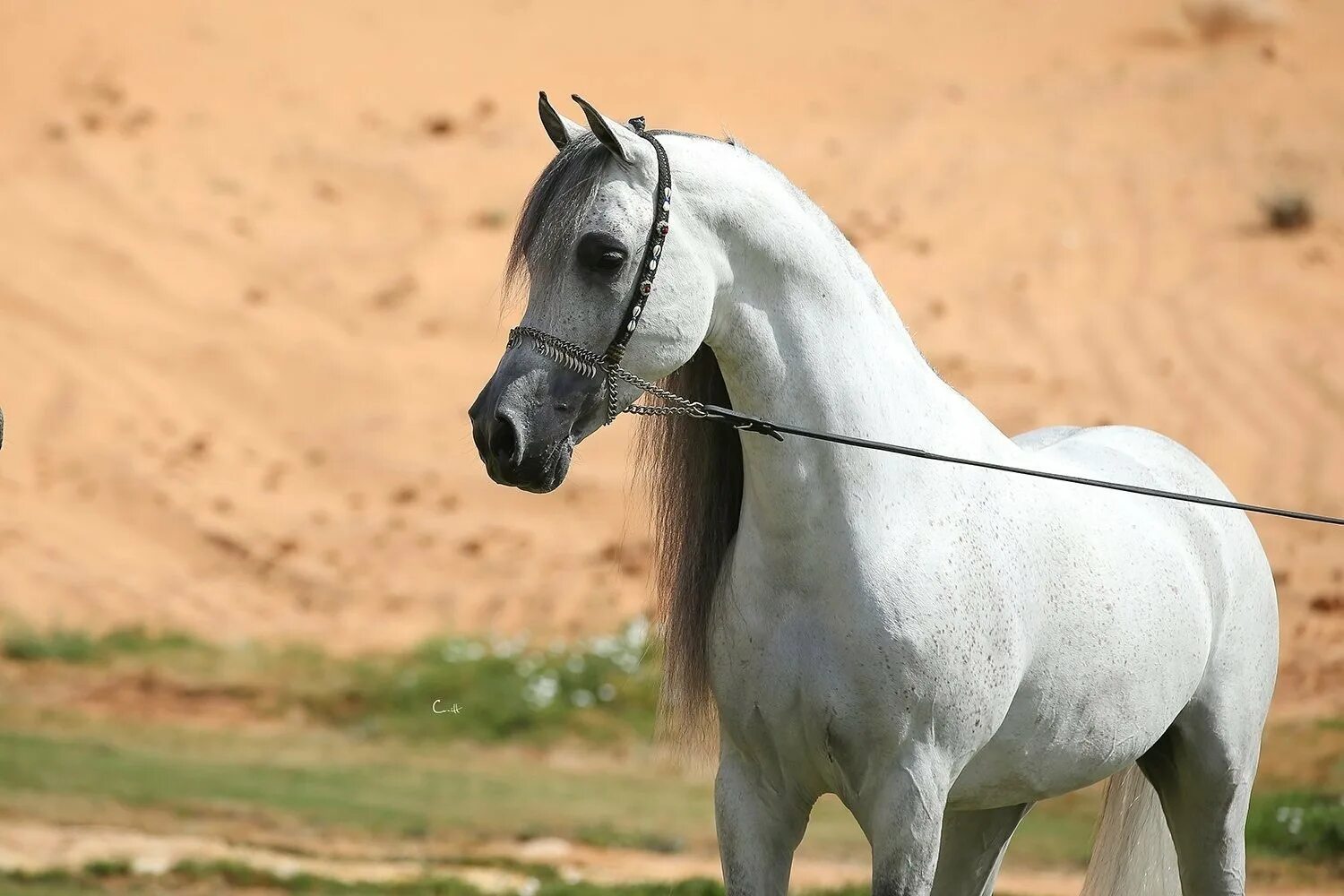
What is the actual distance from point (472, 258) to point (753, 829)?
12.3 meters

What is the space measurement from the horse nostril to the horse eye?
31 centimetres

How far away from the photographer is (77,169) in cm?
1560

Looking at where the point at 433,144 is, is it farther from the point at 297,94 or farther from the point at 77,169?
the point at 77,169

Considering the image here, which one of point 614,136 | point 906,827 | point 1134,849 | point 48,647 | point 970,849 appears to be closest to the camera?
point 614,136

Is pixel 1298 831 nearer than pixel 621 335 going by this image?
No

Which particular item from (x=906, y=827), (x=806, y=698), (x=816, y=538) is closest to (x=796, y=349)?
(x=816, y=538)

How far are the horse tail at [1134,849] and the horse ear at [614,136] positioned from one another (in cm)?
215

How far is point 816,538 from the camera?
321 centimetres

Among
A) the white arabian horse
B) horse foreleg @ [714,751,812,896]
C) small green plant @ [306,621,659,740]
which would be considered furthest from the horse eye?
small green plant @ [306,621,659,740]

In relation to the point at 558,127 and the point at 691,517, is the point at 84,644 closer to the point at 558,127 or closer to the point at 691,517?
the point at 691,517

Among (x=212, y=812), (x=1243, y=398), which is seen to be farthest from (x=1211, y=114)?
(x=212, y=812)

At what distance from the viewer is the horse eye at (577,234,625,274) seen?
3.00m

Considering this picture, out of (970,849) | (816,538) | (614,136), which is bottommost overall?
(970,849)

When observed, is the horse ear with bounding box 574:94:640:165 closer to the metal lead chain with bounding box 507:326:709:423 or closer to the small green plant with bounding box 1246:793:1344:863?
the metal lead chain with bounding box 507:326:709:423
